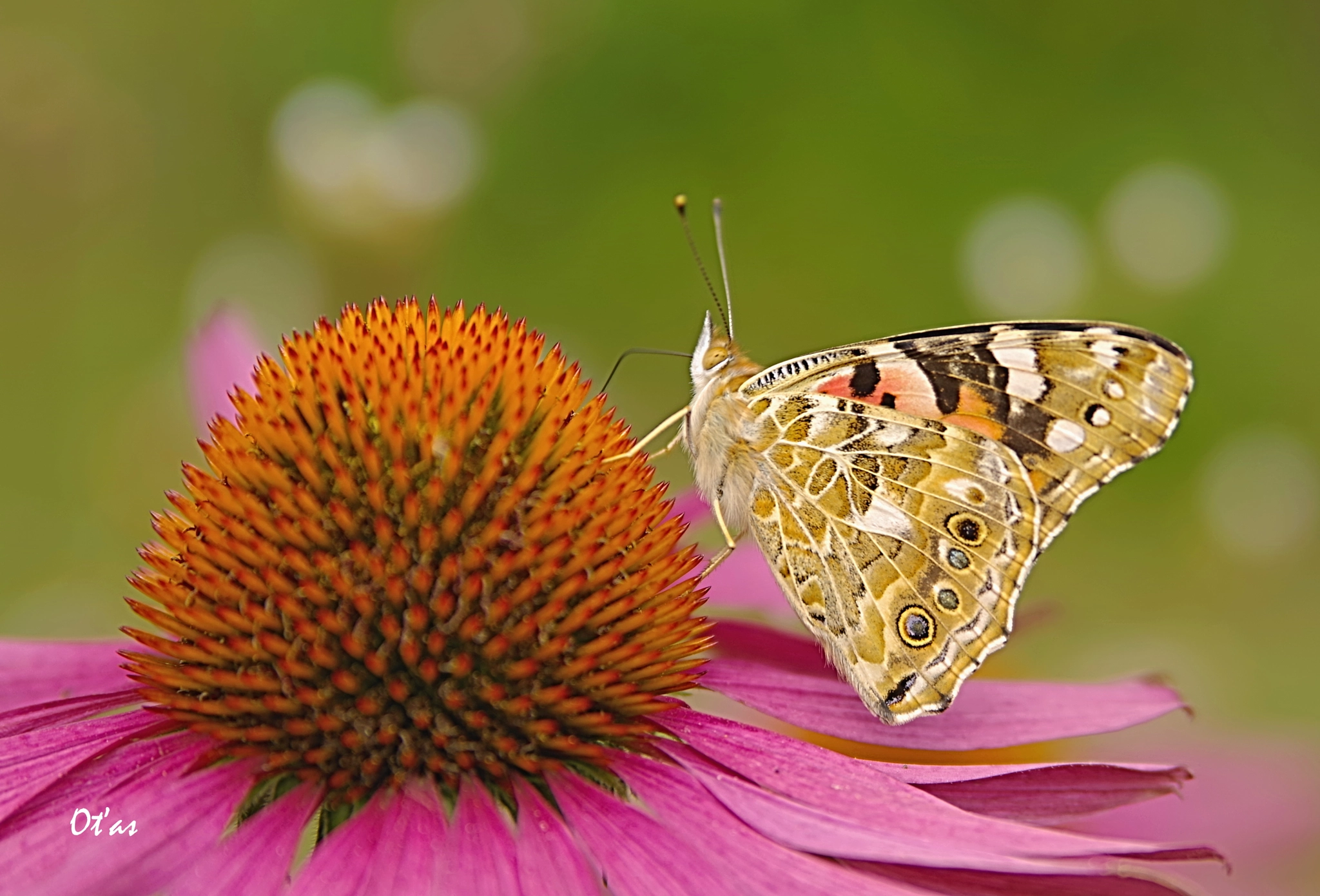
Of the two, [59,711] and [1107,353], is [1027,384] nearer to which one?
[1107,353]

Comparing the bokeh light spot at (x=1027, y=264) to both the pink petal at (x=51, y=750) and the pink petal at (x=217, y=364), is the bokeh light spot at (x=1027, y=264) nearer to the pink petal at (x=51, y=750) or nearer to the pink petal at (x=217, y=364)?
the pink petal at (x=217, y=364)

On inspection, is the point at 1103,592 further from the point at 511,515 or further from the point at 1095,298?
the point at 511,515

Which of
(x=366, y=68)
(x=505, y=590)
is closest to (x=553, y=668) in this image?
(x=505, y=590)

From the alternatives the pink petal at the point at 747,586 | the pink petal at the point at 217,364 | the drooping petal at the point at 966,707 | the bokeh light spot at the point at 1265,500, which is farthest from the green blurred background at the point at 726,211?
the drooping petal at the point at 966,707

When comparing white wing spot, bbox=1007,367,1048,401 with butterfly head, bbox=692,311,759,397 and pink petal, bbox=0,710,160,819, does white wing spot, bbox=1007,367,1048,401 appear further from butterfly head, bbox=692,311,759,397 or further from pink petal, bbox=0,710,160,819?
pink petal, bbox=0,710,160,819

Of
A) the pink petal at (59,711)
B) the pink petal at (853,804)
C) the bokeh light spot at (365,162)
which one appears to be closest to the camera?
the pink petal at (853,804)
